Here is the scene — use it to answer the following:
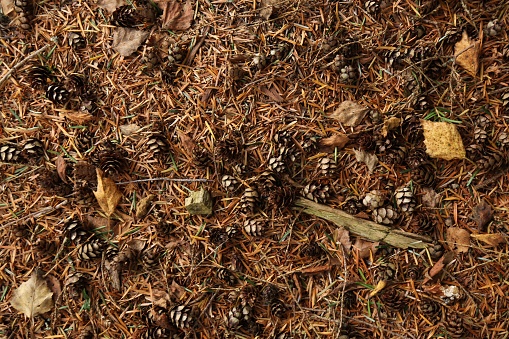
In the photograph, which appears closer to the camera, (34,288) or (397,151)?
(397,151)

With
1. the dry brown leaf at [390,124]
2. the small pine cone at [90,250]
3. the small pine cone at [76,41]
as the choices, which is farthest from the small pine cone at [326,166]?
the small pine cone at [76,41]

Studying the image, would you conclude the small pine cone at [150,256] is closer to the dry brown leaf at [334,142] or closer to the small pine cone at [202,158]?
the small pine cone at [202,158]

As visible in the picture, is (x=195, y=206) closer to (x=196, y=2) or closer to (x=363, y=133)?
(x=363, y=133)

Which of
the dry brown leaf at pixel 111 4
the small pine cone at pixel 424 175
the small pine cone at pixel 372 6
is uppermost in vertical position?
the small pine cone at pixel 372 6

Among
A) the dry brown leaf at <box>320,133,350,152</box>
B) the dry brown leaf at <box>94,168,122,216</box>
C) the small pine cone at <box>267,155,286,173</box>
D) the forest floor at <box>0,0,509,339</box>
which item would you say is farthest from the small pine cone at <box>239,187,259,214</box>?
the dry brown leaf at <box>94,168,122,216</box>

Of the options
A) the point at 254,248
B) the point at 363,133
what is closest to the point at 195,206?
the point at 254,248
